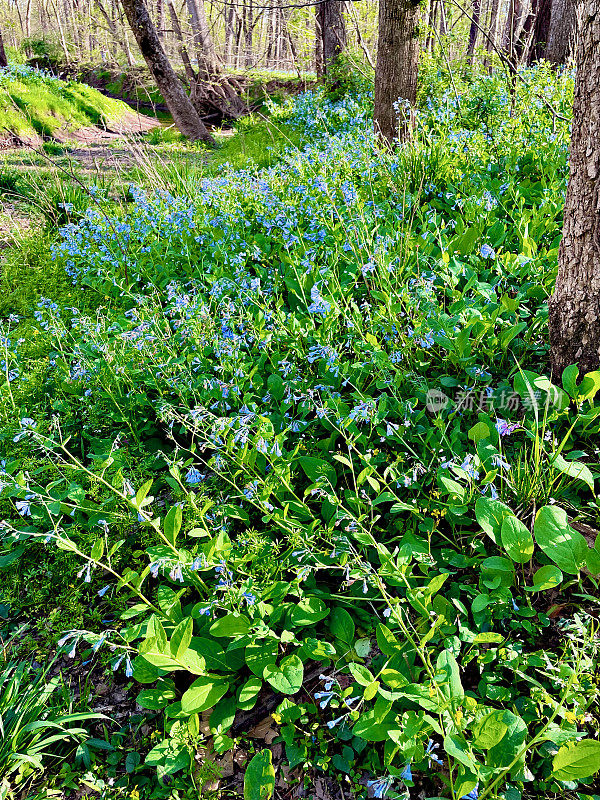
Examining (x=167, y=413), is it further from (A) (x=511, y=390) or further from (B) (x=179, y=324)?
(A) (x=511, y=390)

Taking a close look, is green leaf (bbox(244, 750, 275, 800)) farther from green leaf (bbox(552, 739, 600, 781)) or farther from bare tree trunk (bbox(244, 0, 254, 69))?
bare tree trunk (bbox(244, 0, 254, 69))

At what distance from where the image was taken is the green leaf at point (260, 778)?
1401 millimetres

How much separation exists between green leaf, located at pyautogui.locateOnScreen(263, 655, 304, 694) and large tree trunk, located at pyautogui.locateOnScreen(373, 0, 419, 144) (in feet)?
14.1

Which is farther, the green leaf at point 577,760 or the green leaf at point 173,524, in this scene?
the green leaf at point 173,524

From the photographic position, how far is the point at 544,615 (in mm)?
1539

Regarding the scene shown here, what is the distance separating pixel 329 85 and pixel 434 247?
23.5 feet

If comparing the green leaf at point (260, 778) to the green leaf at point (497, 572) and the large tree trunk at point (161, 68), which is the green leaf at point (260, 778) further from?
the large tree trunk at point (161, 68)

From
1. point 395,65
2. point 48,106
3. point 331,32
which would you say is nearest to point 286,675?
point 395,65

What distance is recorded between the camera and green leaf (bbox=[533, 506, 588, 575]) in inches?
58.2

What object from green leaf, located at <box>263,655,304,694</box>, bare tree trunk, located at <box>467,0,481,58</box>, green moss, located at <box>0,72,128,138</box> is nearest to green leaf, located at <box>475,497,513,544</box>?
green leaf, located at <box>263,655,304,694</box>

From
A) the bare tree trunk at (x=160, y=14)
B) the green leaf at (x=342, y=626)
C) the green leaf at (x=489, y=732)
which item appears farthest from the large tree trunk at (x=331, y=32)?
the green leaf at (x=489, y=732)

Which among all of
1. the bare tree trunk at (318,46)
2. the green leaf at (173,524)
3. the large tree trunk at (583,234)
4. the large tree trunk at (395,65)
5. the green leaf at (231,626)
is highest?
the bare tree trunk at (318,46)

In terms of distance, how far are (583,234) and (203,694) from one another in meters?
1.98

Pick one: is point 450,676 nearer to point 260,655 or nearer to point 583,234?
point 260,655
